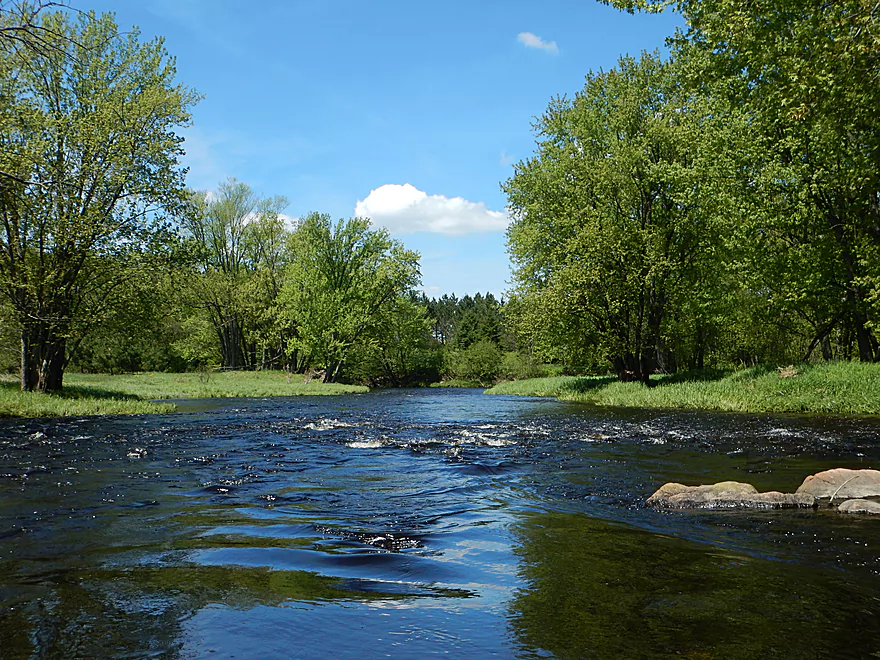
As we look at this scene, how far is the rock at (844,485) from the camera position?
310 inches

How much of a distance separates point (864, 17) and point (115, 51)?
1137 inches

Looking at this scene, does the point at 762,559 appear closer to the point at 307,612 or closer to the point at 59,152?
the point at 307,612

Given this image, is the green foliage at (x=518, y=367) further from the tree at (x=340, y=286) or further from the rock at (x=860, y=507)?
the rock at (x=860, y=507)

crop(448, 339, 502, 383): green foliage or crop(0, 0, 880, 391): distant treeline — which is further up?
crop(0, 0, 880, 391): distant treeline

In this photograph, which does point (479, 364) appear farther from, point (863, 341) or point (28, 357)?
point (28, 357)

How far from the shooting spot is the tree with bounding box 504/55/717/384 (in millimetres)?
30969

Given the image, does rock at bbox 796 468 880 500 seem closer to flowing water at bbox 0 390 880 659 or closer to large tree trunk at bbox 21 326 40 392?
flowing water at bbox 0 390 880 659

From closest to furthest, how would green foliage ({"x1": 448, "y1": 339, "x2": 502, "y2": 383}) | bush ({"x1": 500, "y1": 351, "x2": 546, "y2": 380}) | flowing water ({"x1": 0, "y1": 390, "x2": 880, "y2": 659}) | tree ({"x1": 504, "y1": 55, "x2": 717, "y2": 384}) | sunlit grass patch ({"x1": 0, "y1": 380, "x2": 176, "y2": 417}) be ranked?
flowing water ({"x1": 0, "y1": 390, "x2": 880, "y2": 659})
sunlit grass patch ({"x1": 0, "y1": 380, "x2": 176, "y2": 417})
tree ({"x1": 504, "y1": 55, "x2": 717, "y2": 384})
bush ({"x1": 500, "y1": 351, "x2": 546, "y2": 380})
green foliage ({"x1": 448, "y1": 339, "x2": 502, "y2": 383})

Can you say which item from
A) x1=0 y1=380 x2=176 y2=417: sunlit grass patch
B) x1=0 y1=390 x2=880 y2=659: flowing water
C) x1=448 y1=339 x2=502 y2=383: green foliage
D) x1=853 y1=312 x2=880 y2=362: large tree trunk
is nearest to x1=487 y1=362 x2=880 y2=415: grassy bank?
x1=853 y1=312 x2=880 y2=362: large tree trunk

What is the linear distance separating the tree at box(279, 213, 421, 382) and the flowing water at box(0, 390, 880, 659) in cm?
4102

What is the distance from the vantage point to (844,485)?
7.96 m

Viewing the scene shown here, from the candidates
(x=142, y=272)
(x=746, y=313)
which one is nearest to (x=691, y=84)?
(x=746, y=313)

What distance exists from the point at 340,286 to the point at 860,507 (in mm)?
51845

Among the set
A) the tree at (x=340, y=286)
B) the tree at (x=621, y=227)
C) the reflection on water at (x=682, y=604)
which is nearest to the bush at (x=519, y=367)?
the tree at (x=340, y=286)
